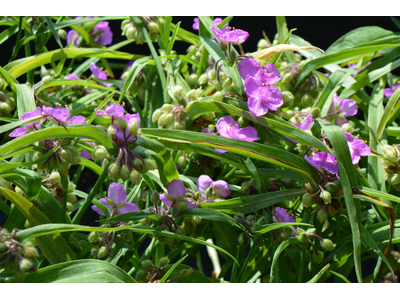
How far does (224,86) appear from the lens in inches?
24.5

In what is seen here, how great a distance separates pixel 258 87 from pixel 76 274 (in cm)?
41

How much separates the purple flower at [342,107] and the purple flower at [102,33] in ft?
2.40

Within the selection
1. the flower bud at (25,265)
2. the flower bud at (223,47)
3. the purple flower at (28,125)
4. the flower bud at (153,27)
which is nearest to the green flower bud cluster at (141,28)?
the flower bud at (153,27)

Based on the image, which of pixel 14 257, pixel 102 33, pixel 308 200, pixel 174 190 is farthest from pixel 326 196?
pixel 102 33

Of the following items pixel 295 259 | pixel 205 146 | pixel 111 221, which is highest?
pixel 205 146

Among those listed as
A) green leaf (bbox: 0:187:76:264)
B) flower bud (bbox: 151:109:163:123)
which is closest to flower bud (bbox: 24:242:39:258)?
green leaf (bbox: 0:187:76:264)

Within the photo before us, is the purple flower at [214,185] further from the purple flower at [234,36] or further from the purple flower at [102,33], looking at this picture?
the purple flower at [102,33]

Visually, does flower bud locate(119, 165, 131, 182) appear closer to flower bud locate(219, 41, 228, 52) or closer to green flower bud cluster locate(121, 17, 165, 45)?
flower bud locate(219, 41, 228, 52)

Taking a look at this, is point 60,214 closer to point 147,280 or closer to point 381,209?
point 147,280

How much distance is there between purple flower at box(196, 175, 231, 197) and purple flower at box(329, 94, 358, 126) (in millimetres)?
300

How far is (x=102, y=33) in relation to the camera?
1.11 metres

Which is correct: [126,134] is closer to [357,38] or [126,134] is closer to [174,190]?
[174,190]
